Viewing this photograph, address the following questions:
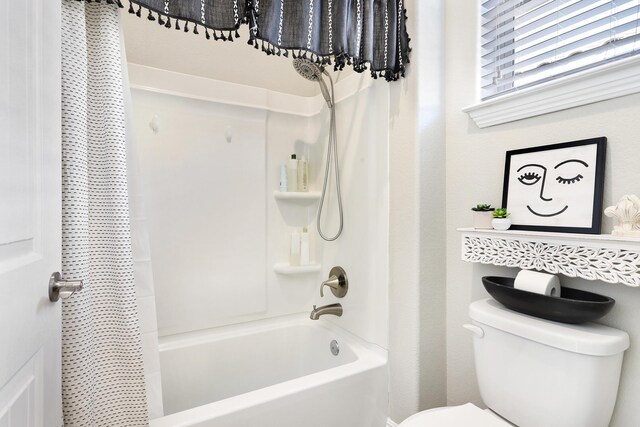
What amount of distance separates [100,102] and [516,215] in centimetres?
149

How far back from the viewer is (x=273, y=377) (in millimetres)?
1905

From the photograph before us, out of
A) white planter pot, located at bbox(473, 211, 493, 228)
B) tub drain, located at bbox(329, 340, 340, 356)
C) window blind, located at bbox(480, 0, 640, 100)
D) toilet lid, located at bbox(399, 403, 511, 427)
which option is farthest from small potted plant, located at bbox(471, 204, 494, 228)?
tub drain, located at bbox(329, 340, 340, 356)

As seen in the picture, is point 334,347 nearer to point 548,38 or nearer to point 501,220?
point 501,220

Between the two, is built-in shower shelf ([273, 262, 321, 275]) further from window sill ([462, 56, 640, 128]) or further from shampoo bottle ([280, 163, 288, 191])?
window sill ([462, 56, 640, 128])

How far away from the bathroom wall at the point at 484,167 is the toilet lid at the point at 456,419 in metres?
0.31

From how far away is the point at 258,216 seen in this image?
78.2 inches

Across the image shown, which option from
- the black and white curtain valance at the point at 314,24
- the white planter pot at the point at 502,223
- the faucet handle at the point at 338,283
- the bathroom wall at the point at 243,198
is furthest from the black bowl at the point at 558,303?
the black and white curtain valance at the point at 314,24

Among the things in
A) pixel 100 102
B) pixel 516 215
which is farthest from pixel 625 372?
pixel 100 102

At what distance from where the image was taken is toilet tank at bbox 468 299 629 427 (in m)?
0.89

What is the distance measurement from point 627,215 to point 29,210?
1452 millimetres

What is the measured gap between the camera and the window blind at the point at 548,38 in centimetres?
99

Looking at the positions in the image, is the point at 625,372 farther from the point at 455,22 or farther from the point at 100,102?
the point at 100,102

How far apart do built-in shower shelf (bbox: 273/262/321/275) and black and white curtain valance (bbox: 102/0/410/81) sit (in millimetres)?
1174

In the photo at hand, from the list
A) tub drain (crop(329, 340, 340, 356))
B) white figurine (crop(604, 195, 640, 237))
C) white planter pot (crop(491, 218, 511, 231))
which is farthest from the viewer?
tub drain (crop(329, 340, 340, 356))
